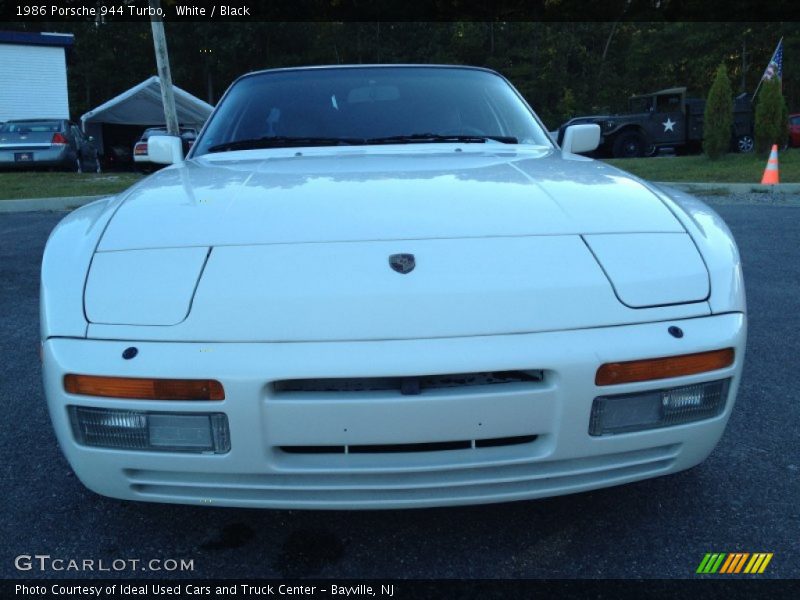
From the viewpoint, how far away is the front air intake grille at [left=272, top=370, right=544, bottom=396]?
1.34 m

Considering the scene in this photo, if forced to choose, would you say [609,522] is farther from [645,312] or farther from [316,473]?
[316,473]

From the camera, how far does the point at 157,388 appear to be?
1.34 m

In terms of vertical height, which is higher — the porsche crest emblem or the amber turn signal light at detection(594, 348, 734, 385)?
the porsche crest emblem

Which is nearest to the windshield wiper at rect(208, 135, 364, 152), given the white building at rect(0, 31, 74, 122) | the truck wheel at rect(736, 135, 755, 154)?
A: the truck wheel at rect(736, 135, 755, 154)

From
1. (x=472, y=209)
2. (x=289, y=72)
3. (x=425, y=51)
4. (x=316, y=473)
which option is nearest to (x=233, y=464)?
(x=316, y=473)

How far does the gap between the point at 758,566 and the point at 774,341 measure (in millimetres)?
1857

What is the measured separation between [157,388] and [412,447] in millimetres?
511

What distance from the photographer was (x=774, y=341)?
311 cm

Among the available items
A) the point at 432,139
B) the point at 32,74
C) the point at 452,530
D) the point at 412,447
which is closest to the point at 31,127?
the point at 32,74

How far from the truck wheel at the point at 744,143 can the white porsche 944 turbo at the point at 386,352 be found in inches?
753

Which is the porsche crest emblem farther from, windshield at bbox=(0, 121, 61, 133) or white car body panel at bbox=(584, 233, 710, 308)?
windshield at bbox=(0, 121, 61, 133)

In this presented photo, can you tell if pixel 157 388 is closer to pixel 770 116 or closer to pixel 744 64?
pixel 770 116

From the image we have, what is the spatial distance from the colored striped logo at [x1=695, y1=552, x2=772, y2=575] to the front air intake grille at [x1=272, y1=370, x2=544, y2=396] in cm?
61

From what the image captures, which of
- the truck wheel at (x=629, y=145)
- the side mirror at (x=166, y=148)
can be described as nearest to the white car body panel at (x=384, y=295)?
the side mirror at (x=166, y=148)
